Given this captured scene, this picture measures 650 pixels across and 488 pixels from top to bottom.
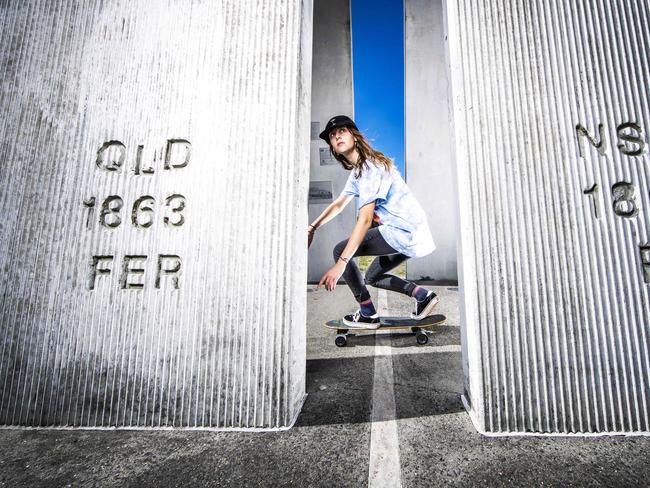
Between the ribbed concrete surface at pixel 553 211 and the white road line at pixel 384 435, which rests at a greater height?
the ribbed concrete surface at pixel 553 211

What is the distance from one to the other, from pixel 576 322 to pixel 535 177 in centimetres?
73

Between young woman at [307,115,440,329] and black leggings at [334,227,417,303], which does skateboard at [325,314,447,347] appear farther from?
black leggings at [334,227,417,303]

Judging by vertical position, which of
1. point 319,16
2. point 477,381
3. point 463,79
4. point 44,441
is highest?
point 319,16

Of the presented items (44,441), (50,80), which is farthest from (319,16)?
(44,441)

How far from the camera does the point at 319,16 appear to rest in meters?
6.66

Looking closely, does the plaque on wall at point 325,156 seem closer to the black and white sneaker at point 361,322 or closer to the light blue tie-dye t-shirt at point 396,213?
the light blue tie-dye t-shirt at point 396,213

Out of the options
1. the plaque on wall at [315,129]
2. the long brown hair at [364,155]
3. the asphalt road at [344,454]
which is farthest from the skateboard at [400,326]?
the plaque on wall at [315,129]

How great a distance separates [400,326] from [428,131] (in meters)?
5.40

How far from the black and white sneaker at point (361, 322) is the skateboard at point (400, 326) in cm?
3

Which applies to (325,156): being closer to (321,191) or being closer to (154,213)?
(321,191)

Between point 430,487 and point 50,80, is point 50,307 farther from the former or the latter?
point 430,487

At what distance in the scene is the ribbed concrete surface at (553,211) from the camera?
4.06ft

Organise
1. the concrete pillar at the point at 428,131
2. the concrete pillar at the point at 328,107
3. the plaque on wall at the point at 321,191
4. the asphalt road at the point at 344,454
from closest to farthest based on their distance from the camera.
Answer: the asphalt road at the point at 344,454, the concrete pillar at the point at 428,131, the concrete pillar at the point at 328,107, the plaque on wall at the point at 321,191

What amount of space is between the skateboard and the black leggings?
1.02 feet
